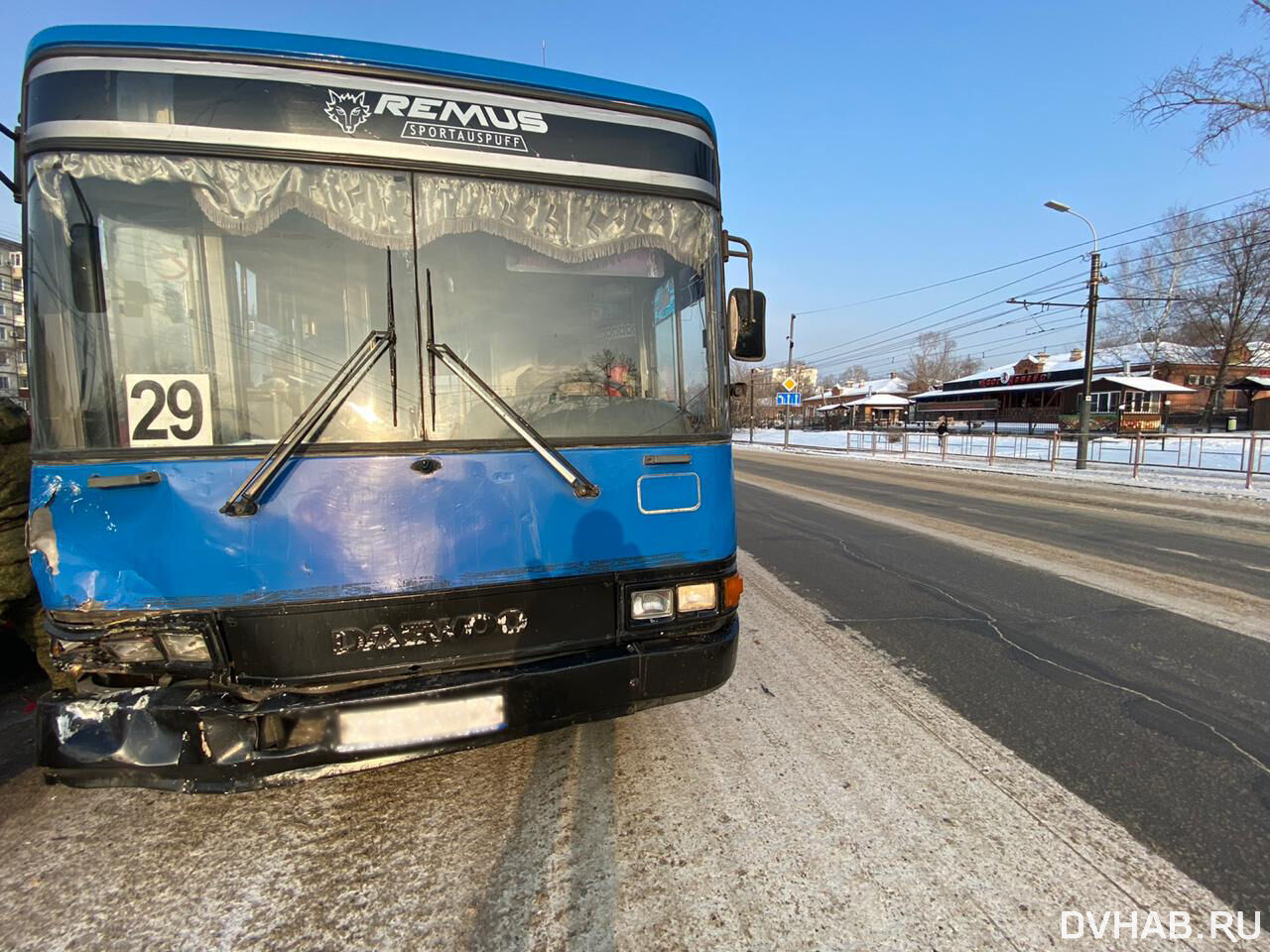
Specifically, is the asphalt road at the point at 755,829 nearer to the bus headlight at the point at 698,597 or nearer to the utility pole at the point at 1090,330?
the bus headlight at the point at 698,597

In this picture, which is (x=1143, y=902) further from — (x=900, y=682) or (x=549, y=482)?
(x=549, y=482)

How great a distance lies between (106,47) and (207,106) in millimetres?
328

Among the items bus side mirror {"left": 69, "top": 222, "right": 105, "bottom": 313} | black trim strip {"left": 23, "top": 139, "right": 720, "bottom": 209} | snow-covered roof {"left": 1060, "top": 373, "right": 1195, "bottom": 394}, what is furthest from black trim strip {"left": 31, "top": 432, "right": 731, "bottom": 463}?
snow-covered roof {"left": 1060, "top": 373, "right": 1195, "bottom": 394}

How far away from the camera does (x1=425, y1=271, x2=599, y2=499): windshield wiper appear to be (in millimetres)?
2271

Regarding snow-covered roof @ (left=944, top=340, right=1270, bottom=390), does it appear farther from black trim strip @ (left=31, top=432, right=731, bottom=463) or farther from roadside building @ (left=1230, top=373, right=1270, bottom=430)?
black trim strip @ (left=31, top=432, right=731, bottom=463)

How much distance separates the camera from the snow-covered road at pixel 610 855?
74.8 inches

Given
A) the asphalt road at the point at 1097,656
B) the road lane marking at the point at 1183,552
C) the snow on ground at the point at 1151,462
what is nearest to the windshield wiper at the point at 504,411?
the asphalt road at the point at 1097,656

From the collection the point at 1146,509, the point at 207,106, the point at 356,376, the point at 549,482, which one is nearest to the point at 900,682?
the point at 549,482

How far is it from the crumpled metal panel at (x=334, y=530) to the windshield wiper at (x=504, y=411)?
6 centimetres

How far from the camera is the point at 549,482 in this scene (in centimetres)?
236

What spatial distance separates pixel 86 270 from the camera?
2043 millimetres

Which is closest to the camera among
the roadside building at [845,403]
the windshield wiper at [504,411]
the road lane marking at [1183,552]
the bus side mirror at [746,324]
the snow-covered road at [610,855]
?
the snow-covered road at [610,855]

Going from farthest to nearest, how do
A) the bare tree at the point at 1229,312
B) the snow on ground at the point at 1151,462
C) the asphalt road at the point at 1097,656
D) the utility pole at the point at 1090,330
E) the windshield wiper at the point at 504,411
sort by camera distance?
the bare tree at the point at 1229,312
the utility pole at the point at 1090,330
the snow on ground at the point at 1151,462
the asphalt road at the point at 1097,656
the windshield wiper at the point at 504,411

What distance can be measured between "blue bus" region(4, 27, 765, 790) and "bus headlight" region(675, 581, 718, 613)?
0.02m
